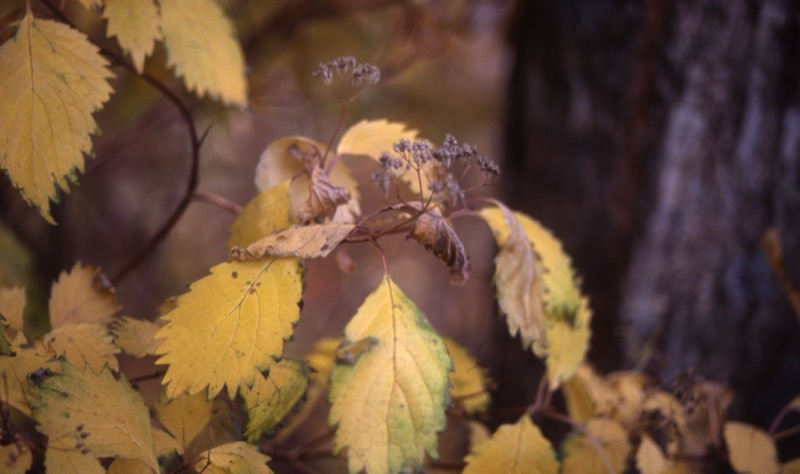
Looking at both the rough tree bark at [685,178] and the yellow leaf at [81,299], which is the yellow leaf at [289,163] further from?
the rough tree bark at [685,178]

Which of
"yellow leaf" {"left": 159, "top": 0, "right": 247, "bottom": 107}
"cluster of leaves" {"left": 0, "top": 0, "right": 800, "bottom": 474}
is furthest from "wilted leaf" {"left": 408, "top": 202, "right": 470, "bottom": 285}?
"yellow leaf" {"left": 159, "top": 0, "right": 247, "bottom": 107}

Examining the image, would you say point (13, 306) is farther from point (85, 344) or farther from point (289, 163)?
point (289, 163)

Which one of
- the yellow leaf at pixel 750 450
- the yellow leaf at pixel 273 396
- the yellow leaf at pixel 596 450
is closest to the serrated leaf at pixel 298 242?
the yellow leaf at pixel 273 396

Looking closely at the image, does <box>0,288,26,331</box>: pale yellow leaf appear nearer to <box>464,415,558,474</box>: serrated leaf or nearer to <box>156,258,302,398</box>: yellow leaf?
<box>156,258,302,398</box>: yellow leaf

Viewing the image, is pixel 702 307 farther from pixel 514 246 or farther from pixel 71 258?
pixel 71 258

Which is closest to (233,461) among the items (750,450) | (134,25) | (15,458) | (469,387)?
(15,458)
